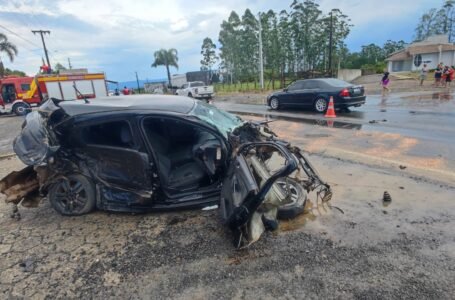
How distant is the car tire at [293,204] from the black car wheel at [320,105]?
948cm

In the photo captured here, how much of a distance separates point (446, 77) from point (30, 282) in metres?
25.2

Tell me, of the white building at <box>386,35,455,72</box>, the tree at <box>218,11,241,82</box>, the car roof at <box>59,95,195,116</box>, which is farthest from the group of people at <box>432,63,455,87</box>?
the tree at <box>218,11,241,82</box>

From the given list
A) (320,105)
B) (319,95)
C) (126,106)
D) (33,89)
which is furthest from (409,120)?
(33,89)

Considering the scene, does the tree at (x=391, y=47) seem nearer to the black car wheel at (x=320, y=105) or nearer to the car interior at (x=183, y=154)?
the black car wheel at (x=320, y=105)

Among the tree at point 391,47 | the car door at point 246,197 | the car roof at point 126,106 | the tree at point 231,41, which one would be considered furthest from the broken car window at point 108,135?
the tree at point 391,47

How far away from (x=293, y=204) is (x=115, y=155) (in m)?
2.29

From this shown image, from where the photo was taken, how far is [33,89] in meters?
21.8

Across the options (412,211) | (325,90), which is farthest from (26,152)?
(325,90)

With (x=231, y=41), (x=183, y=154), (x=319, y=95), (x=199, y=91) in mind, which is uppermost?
(x=231, y=41)

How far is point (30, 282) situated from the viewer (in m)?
2.73

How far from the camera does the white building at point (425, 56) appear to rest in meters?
41.8

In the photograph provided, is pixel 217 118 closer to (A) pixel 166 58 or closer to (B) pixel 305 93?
(B) pixel 305 93

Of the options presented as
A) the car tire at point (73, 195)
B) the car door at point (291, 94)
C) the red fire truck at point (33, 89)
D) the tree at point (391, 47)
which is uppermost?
the tree at point (391, 47)

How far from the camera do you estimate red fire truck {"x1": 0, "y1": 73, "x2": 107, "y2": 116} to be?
21250 mm
